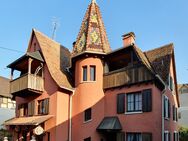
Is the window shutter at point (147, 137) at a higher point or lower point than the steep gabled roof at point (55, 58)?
lower

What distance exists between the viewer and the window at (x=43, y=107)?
22728 mm

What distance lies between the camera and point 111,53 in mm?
22344

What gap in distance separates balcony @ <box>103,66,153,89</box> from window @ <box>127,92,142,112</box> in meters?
0.96

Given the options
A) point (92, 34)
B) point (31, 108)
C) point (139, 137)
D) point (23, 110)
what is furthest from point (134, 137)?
point (23, 110)

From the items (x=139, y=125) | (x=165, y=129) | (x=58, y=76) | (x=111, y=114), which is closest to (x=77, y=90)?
(x=58, y=76)

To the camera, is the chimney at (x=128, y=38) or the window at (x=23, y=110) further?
the window at (x=23, y=110)

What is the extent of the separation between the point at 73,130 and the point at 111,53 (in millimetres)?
6972

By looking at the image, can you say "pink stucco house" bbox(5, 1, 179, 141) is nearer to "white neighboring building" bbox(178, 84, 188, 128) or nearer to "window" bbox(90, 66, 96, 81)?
"window" bbox(90, 66, 96, 81)

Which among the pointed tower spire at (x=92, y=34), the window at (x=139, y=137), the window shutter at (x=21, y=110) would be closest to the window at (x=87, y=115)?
the window at (x=139, y=137)

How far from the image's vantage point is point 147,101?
62.3 feet

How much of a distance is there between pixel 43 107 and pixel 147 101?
908 centimetres

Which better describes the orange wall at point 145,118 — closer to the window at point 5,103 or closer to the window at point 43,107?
the window at point 43,107

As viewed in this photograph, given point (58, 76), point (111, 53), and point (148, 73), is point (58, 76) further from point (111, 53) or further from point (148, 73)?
point (148, 73)

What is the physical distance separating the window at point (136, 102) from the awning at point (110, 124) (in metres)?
0.77
